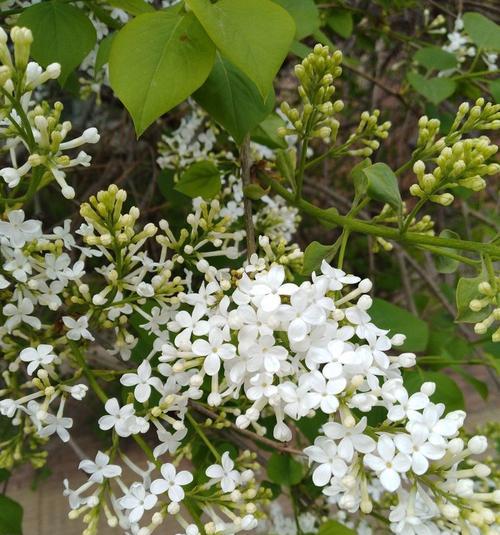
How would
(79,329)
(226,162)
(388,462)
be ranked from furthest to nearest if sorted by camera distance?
(226,162) < (79,329) < (388,462)

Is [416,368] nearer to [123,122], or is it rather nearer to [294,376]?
[294,376]

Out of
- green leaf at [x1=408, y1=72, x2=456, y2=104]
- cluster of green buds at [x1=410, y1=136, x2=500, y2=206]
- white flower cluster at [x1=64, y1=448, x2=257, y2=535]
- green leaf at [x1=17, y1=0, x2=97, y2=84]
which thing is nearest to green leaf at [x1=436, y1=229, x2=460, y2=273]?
cluster of green buds at [x1=410, y1=136, x2=500, y2=206]

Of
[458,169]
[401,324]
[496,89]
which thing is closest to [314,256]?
[458,169]

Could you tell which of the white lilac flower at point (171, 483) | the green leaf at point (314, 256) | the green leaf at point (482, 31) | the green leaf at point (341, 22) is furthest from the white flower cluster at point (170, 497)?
the green leaf at point (341, 22)

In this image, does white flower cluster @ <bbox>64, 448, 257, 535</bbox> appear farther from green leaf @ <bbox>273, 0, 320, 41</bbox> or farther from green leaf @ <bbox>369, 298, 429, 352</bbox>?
green leaf @ <bbox>273, 0, 320, 41</bbox>

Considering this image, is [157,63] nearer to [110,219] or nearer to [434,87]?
[110,219]

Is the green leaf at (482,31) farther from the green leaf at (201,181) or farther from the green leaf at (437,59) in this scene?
the green leaf at (201,181)
